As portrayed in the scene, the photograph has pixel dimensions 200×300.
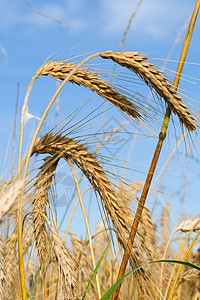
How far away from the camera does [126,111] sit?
1.75 m

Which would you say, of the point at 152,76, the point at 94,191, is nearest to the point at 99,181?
the point at 94,191

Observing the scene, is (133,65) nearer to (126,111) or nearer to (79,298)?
(126,111)

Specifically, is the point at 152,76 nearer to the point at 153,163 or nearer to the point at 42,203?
the point at 153,163

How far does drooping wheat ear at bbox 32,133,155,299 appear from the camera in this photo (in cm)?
172

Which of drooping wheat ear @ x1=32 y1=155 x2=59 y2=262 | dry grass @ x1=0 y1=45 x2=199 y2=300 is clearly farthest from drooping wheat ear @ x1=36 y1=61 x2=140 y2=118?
drooping wheat ear @ x1=32 y1=155 x2=59 y2=262

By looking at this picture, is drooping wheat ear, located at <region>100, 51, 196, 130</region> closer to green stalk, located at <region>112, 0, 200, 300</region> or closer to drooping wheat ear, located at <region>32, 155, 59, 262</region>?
green stalk, located at <region>112, 0, 200, 300</region>

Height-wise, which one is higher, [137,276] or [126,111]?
[126,111]

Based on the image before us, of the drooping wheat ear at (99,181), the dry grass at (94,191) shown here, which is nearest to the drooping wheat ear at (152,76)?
the dry grass at (94,191)

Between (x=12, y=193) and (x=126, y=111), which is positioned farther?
(x=126, y=111)

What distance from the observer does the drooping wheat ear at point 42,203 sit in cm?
186

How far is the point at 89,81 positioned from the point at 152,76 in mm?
275

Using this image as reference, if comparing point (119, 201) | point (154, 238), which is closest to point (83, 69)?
point (119, 201)

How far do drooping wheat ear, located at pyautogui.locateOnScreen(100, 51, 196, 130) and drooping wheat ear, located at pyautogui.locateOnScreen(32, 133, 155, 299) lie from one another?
0.42 m

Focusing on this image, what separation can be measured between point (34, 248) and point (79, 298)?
14.7 inches
